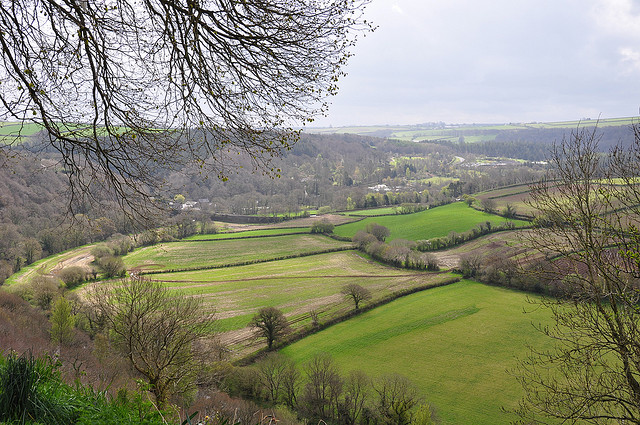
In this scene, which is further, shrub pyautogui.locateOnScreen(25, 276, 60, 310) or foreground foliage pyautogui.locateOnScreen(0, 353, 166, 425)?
shrub pyautogui.locateOnScreen(25, 276, 60, 310)

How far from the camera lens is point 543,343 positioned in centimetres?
2928

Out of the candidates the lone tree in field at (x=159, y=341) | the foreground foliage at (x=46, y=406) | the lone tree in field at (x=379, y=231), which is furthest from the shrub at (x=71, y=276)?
the foreground foliage at (x=46, y=406)

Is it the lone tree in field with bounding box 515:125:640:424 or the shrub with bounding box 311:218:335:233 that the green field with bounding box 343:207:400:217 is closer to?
the shrub with bounding box 311:218:335:233

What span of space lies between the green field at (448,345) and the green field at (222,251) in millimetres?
22625

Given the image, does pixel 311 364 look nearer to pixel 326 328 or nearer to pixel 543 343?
pixel 326 328

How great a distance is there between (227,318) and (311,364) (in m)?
11.6

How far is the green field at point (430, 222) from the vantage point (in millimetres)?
57344

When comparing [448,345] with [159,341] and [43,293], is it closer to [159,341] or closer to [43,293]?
[159,341]

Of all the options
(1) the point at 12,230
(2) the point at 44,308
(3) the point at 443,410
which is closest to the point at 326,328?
(3) the point at 443,410

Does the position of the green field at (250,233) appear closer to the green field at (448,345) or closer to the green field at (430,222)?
the green field at (430,222)

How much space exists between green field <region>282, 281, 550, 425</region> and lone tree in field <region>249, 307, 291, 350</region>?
1513 millimetres

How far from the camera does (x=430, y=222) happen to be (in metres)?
63.0

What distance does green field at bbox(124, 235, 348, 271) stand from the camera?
4909cm

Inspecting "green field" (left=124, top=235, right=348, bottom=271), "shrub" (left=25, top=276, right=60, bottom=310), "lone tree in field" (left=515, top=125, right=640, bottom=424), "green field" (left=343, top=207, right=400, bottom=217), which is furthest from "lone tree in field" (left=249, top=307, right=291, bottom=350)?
"green field" (left=343, top=207, right=400, bottom=217)
